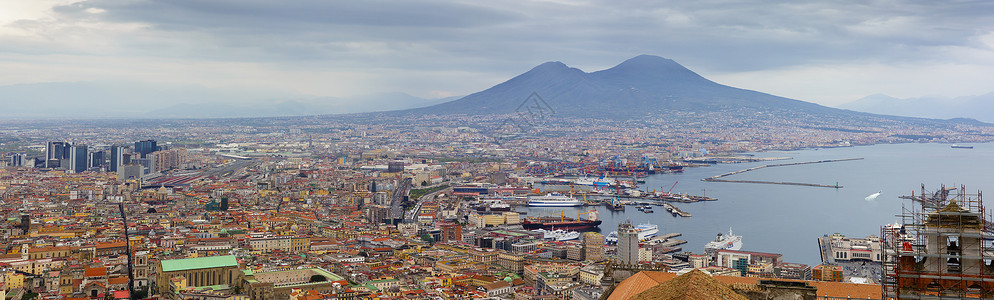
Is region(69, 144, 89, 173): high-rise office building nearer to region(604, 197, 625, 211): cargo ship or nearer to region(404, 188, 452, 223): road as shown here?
region(404, 188, 452, 223): road

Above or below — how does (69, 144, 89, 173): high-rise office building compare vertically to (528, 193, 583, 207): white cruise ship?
above

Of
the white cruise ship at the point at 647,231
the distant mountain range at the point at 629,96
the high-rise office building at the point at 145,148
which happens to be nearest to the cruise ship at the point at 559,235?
the white cruise ship at the point at 647,231

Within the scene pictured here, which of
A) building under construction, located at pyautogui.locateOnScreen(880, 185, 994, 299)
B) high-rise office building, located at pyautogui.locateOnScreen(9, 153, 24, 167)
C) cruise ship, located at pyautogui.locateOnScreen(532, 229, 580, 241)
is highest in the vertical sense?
building under construction, located at pyautogui.locateOnScreen(880, 185, 994, 299)

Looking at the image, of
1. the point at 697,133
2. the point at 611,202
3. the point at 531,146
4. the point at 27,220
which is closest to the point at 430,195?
the point at 611,202

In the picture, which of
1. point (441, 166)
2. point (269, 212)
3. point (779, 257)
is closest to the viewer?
point (779, 257)

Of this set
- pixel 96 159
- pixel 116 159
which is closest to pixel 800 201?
pixel 116 159

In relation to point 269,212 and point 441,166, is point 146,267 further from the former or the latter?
point 441,166

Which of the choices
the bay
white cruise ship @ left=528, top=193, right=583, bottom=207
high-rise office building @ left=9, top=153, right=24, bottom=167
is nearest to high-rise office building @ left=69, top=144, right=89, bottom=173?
high-rise office building @ left=9, top=153, right=24, bottom=167
